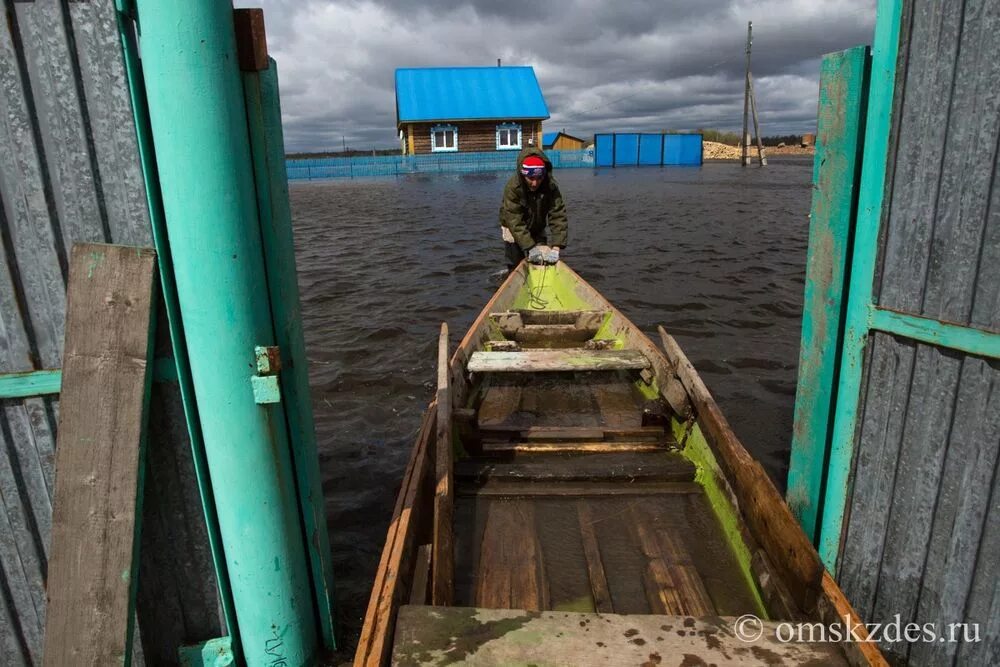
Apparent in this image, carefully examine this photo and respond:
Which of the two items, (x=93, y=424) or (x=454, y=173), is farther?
(x=454, y=173)

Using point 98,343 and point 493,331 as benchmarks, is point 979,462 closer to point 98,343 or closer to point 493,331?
point 98,343

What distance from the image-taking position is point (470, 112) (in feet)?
127

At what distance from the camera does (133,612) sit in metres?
1.95

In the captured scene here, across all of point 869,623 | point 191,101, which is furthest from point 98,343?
point 869,623

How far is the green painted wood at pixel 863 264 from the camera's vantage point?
2203 mm

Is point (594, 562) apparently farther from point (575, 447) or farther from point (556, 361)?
point (556, 361)

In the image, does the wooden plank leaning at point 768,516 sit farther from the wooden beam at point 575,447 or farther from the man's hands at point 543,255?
the man's hands at point 543,255

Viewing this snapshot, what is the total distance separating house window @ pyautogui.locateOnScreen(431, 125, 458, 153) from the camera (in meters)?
39.5

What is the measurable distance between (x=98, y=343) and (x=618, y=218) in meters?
20.0

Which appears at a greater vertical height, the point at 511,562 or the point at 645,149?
the point at 645,149

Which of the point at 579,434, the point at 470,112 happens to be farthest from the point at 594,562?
the point at 470,112

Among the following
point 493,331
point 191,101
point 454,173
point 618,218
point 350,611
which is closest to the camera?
point 191,101

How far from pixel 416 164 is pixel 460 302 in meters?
31.8

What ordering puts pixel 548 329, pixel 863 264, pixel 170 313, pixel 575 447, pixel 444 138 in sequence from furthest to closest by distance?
pixel 444 138 → pixel 548 329 → pixel 575 447 → pixel 863 264 → pixel 170 313
